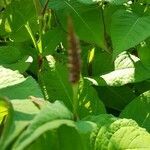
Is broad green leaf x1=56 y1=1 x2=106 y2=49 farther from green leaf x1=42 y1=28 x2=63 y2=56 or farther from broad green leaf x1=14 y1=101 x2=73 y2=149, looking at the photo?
broad green leaf x1=14 y1=101 x2=73 y2=149

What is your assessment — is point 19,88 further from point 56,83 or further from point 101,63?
point 101,63

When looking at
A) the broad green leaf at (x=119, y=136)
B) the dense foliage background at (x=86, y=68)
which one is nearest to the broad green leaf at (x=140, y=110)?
the dense foliage background at (x=86, y=68)

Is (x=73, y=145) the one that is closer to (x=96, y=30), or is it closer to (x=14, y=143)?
(x=14, y=143)

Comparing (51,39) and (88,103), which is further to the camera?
(51,39)

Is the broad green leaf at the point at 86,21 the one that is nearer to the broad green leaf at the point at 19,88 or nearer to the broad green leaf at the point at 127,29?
the broad green leaf at the point at 127,29

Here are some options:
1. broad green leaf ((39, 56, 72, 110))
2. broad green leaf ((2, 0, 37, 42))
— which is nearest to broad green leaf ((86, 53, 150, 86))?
broad green leaf ((39, 56, 72, 110))

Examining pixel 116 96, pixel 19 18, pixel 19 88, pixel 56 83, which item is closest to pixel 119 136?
pixel 19 88

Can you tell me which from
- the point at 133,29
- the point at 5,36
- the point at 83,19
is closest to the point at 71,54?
the point at 133,29
